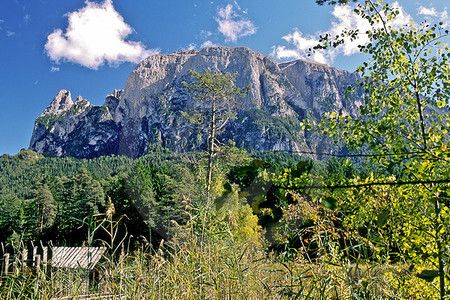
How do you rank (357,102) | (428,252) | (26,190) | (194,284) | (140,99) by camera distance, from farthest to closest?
(357,102) < (140,99) < (26,190) < (428,252) < (194,284)

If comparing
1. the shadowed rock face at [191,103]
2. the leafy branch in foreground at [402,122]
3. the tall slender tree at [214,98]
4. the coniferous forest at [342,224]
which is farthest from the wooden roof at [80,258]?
the shadowed rock face at [191,103]

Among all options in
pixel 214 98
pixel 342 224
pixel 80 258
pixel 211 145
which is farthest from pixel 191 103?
pixel 80 258

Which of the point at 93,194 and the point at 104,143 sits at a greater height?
the point at 104,143

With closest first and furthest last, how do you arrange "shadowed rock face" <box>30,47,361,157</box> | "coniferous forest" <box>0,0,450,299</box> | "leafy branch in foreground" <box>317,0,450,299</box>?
"coniferous forest" <box>0,0,450,299</box> → "leafy branch in foreground" <box>317,0,450,299</box> → "shadowed rock face" <box>30,47,361,157</box>

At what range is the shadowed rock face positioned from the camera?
140 meters

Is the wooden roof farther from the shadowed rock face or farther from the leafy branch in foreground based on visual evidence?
the shadowed rock face

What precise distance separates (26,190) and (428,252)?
394ft

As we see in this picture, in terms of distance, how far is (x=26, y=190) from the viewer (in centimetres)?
10069

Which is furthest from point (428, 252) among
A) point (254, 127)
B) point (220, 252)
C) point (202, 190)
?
point (254, 127)

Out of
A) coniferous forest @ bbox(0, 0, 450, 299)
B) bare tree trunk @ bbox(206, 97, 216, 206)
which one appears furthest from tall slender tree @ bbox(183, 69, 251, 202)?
coniferous forest @ bbox(0, 0, 450, 299)

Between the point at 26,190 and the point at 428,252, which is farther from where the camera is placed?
the point at 26,190

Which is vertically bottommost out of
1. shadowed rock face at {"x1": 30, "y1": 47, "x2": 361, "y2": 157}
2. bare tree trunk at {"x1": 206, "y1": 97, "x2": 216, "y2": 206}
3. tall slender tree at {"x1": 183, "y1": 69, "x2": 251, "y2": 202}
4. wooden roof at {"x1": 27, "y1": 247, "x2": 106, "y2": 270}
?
wooden roof at {"x1": 27, "y1": 247, "x2": 106, "y2": 270}

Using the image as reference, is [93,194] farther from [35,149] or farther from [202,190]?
[35,149]

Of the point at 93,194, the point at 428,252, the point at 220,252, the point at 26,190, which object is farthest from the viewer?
the point at 26,190
